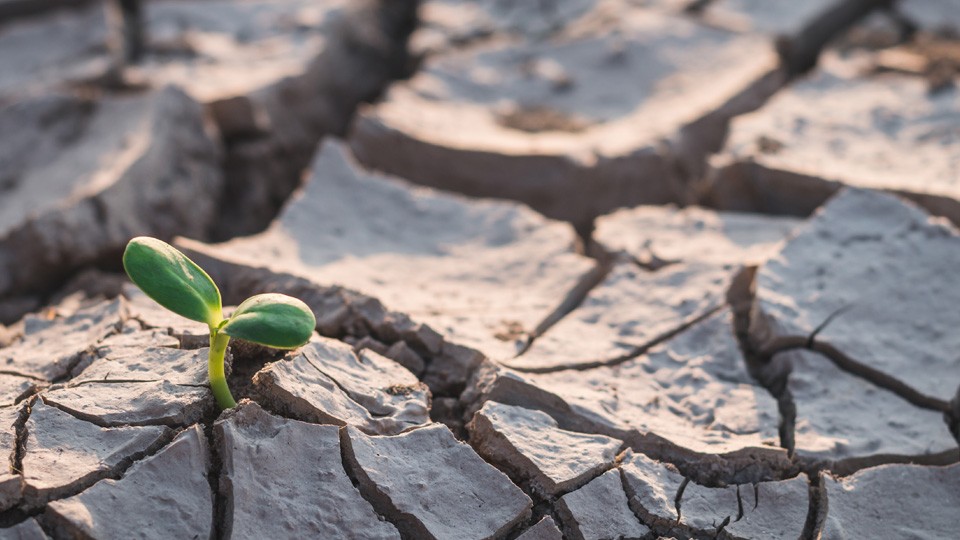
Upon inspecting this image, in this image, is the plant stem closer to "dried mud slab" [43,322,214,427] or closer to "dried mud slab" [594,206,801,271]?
"dried mud slab" [43,322,214,427]

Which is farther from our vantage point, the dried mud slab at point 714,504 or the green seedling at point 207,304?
the dried mud slab at point 714,504

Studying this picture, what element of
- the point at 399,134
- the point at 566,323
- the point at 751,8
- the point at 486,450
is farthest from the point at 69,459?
the point at 751,8

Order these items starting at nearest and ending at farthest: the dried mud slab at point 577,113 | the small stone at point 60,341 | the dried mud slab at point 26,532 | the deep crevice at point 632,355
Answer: the dried mud slab at point 26,532 → the small stone at point 60,341 → the deep crevice at point 632,355 → the dried mud slab at point 577,113

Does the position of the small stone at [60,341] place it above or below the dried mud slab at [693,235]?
below

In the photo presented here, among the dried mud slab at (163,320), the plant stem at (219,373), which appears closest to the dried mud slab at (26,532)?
the plant stem at (219,373)

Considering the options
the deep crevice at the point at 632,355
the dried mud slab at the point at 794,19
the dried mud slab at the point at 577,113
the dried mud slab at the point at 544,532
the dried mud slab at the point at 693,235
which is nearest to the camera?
the dried mud slab at the point at 544,532

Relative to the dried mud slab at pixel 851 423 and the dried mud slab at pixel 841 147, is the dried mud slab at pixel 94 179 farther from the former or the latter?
the dried mud slab at pixel 851 423

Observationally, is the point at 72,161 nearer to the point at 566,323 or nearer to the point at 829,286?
the point at 566,323

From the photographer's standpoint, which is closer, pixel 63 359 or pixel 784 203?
pixel 63 359
